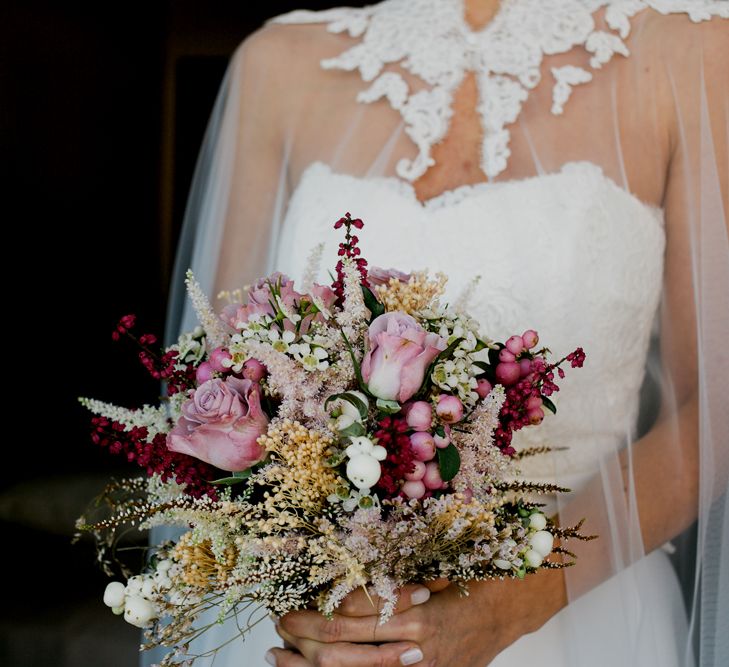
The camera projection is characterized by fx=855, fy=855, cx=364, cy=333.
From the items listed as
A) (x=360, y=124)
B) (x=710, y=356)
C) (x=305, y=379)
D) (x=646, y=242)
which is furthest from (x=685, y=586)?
(x=360, y=124)

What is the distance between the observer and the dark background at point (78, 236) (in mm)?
3186

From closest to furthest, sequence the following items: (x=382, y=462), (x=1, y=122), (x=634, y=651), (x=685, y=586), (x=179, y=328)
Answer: (x=382, y=462)
(x=634, y=651)
(x=685, y=586)
(x=179, y=328)
(x=1, y=122)

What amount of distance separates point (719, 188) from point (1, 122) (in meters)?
2.71

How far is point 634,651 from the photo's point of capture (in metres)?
1.33

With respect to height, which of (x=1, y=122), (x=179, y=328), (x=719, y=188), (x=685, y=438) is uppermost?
(x=1, y=122)

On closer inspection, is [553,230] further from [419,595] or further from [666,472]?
[419,595]

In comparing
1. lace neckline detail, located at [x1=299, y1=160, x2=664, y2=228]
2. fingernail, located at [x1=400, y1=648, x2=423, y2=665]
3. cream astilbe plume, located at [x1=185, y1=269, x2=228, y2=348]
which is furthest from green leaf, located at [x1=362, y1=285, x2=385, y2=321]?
lace neckline detail, located at [x1=299, y1=160, x2=664, y2=228]

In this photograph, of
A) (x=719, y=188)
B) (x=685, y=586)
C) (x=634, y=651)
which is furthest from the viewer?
(x=685, y=586)

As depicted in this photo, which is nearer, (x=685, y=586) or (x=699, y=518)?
(x=699, y=518)

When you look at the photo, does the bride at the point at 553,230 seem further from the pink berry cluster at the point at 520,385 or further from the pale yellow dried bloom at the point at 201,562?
the pink berry cluster at the point at 520,385

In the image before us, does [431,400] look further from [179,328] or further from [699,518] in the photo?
[179,328]

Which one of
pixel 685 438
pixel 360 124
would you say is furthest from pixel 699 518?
pixel 360 124

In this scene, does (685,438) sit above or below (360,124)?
below

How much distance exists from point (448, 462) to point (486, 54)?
40.4 inches
